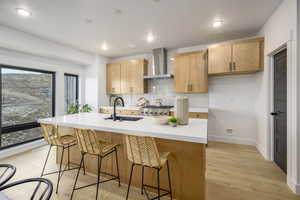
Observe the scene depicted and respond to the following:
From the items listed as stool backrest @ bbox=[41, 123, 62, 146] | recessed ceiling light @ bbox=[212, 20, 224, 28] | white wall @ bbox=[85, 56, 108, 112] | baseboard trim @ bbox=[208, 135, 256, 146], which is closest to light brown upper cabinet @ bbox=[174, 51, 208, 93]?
recessed ceiling light @ bbox=[212, 20, 224, 28]

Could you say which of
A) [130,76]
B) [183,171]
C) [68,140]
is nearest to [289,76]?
[183,171]

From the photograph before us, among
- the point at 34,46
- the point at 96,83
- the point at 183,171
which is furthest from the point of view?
the point at 96,83

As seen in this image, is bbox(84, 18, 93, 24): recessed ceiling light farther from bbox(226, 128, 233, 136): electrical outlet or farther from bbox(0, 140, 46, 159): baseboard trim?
bbox(226, 128, 233, 136): electrical outlet

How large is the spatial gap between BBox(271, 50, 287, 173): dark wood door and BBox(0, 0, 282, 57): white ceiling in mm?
924

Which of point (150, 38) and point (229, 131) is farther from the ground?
point (150, 38)

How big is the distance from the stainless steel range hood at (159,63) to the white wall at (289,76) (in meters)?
2.40

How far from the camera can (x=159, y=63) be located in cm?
439

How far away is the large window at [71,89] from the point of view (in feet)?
15.1

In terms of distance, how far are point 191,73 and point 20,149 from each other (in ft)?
15.3

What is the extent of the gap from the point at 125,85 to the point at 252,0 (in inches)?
148

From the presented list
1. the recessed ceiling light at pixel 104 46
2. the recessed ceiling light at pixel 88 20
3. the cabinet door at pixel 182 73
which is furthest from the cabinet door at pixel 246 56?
the recessed ceiling light at pixel 104 46

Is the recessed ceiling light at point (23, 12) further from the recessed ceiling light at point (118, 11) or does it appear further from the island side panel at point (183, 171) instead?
the island side panel at point (183, 171)

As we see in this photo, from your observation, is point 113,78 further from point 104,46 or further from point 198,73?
point 198,73

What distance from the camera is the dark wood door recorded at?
2340 millimetres
